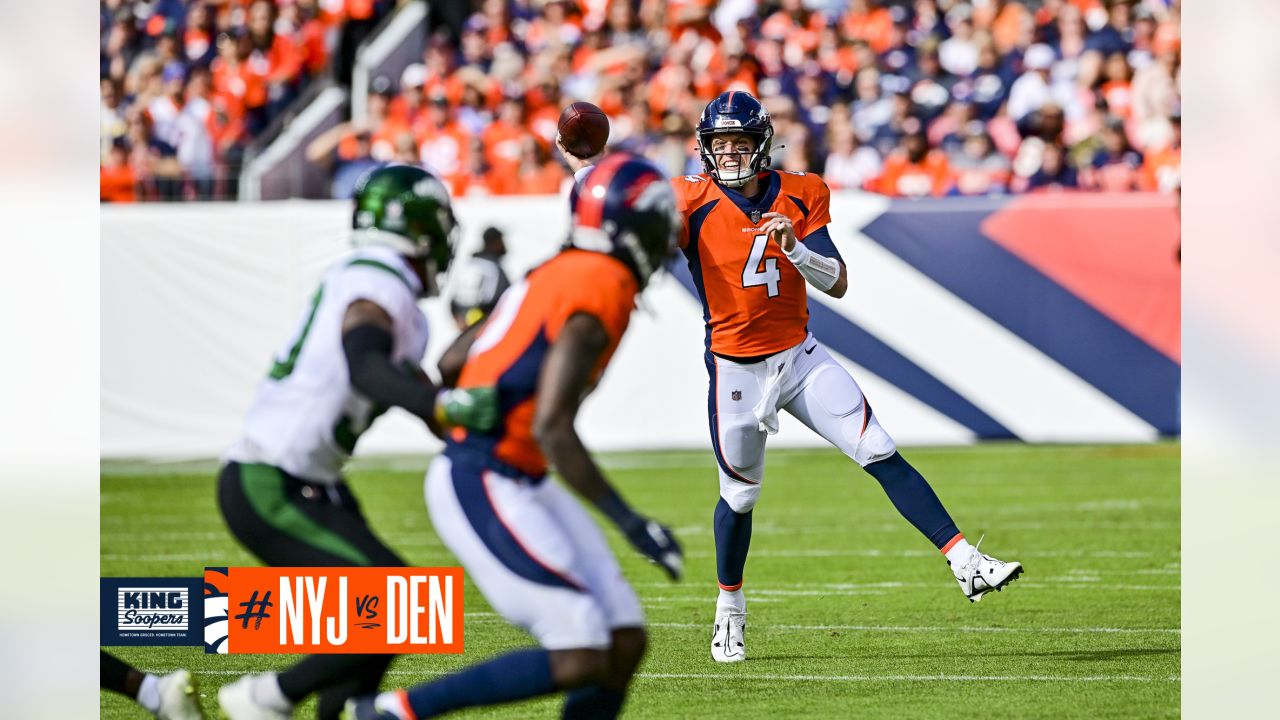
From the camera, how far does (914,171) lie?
40.7 feet

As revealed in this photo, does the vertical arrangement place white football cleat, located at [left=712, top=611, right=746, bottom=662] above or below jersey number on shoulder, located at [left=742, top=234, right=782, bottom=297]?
below

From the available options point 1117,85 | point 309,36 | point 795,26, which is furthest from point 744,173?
point 309,36

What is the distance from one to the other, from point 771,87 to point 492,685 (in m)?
10.2

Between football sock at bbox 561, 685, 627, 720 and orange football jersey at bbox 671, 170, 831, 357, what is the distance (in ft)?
6.88

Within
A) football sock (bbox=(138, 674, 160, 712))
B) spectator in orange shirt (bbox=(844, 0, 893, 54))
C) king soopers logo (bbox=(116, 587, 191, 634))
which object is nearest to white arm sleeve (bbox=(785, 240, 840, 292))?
king soopers logo (bbox=(116, 587, 191, 634))

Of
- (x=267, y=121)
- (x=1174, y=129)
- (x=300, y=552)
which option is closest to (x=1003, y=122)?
(x=1174, y=129)

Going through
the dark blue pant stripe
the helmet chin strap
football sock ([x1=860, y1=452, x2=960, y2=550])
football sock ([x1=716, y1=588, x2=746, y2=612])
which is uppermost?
the helmet chin strap

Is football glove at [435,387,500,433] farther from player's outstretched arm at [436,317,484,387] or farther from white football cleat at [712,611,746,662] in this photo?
white football cleat at [712,611,746,662]

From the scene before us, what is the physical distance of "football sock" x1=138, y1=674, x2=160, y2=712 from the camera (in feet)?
14.8

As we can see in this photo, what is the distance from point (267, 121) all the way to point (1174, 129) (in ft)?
24.5

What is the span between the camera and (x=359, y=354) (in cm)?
392

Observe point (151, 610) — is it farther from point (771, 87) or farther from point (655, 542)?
point (771, 87)

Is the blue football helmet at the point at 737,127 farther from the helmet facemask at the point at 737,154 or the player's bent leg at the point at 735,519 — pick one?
the player's bent leg at the point at 735,519
